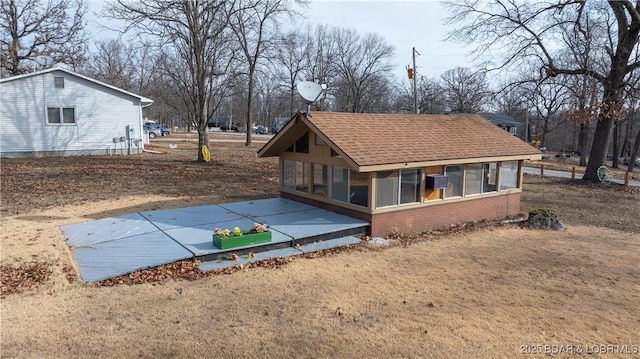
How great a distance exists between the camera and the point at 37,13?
106 ft

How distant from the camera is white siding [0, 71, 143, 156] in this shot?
23203 mm

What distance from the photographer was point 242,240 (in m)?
8.62

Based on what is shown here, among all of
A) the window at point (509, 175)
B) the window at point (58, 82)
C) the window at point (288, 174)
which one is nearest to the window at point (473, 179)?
the window at point (509, 175)

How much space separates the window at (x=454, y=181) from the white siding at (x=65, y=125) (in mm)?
22125

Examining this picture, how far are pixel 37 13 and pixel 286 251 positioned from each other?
1367 inches

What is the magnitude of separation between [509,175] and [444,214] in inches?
130

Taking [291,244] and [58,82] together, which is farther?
[58,82]

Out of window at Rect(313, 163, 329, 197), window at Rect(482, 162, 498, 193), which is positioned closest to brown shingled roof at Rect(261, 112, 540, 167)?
window at Rect(482, 162, 498, 193)

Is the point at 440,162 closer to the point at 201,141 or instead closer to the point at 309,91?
the point at 309,91

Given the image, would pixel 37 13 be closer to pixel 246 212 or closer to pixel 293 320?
pixel 246 212

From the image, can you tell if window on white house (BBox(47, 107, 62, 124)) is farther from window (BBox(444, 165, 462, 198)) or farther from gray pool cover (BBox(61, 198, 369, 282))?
window (BBox(444, 165, 462, 198))

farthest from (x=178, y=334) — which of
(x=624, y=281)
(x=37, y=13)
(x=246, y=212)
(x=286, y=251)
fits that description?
(x=37, y=13)

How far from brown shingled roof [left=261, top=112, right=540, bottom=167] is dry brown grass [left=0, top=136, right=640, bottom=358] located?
231 cm

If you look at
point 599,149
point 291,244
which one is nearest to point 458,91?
point 599,149
